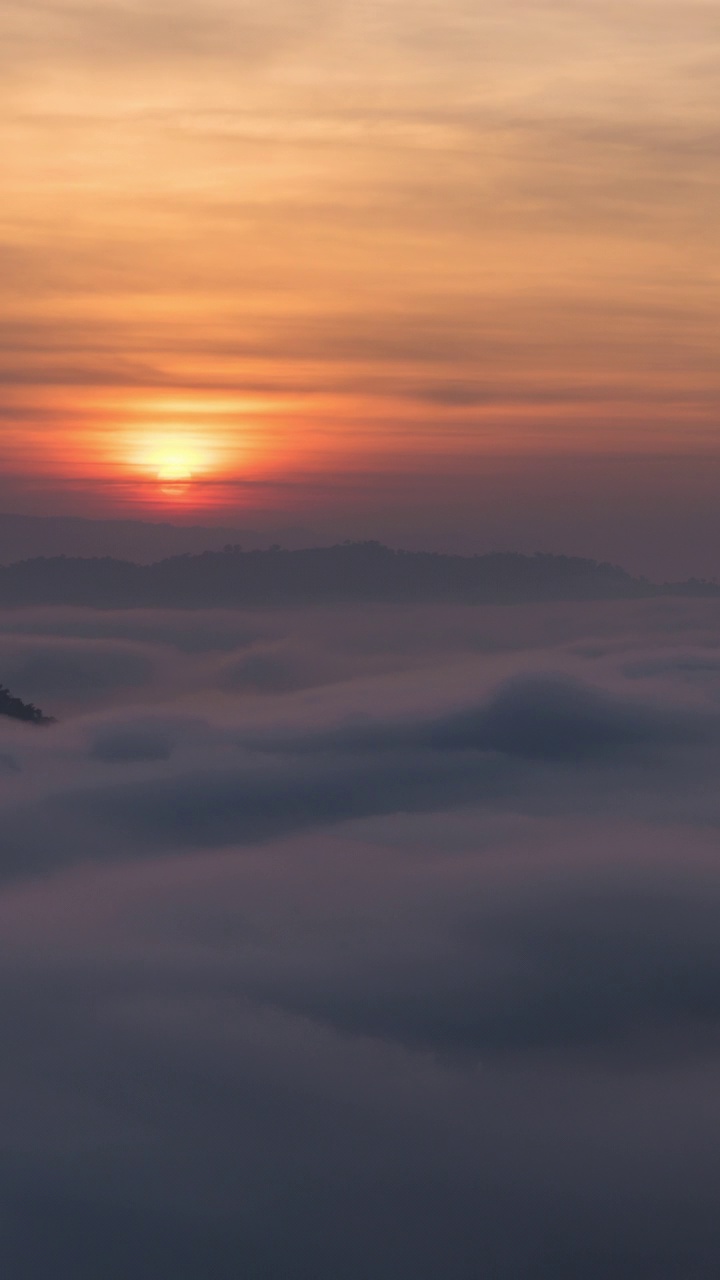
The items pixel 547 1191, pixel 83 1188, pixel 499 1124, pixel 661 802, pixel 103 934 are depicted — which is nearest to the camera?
pixel 83 1188

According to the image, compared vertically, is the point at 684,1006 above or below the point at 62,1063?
above

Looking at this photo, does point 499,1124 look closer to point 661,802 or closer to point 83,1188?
point 83,1188

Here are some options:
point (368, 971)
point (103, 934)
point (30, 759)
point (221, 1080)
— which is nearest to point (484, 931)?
point (368, 971)

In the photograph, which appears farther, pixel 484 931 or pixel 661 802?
pixel 661 802

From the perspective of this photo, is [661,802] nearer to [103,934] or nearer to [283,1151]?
[103,934]

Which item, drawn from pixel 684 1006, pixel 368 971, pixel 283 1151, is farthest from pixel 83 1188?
pixel 684 1006

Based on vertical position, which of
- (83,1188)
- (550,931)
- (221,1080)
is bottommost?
(83,1188)

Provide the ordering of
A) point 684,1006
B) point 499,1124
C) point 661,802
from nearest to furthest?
point 499,1124 < point 684,1006 < point 661,802
